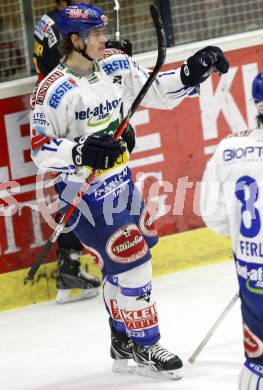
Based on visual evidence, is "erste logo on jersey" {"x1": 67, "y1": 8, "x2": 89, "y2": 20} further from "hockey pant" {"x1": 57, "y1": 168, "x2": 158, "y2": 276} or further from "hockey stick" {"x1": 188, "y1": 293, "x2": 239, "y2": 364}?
"hockey stick" {"x1": 188, "y1": 293, "x2": 239, "y2": 364}

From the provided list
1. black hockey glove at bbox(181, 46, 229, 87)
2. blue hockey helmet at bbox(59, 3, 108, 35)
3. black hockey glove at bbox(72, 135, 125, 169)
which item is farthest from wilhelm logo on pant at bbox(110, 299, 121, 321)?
blue hockey helmet at bbox(59, 3, 108, 35)

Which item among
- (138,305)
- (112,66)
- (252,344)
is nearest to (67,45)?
(112,66)

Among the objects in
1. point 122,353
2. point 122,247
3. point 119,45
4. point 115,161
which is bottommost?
point 122,353

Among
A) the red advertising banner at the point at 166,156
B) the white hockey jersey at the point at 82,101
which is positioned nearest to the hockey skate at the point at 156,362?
the white hockey jersey at the point at 82,101

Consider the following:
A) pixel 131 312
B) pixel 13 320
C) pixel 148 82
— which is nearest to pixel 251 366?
pixel 131 312

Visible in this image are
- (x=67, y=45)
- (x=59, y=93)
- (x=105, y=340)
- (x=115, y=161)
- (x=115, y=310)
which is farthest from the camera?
(x=105, y=340)

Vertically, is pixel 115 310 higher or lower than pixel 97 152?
lower

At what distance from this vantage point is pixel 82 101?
186 inches

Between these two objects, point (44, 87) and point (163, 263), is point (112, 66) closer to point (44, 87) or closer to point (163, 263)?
point (44, 87)

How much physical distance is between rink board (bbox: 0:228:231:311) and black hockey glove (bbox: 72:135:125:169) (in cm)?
167

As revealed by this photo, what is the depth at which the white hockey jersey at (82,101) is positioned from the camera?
468 centimetres

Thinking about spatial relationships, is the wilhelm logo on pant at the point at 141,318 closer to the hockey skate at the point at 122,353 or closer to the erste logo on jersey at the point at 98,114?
the hockey skate at the point at 122,353

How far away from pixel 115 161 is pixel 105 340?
1156 mm

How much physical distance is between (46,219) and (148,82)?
154 centimetres
